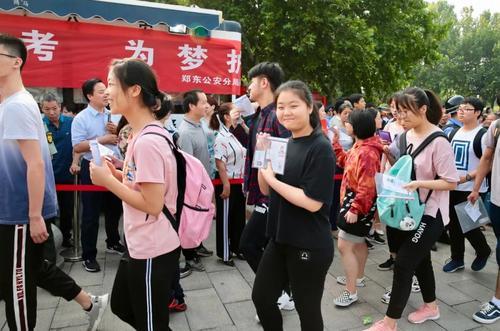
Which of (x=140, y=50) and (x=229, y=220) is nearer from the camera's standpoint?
(x=229, y=220)

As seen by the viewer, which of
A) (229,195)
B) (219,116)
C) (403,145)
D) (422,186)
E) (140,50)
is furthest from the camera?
(140,50)

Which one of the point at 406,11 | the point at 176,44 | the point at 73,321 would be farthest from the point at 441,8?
the point at 73,321

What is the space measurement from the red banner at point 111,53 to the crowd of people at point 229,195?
1776 millimetres

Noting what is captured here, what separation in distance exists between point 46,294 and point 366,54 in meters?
12.2

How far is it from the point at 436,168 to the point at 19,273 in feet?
9.20

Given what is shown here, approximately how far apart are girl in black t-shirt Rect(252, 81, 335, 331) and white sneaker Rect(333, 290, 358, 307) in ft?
4.21

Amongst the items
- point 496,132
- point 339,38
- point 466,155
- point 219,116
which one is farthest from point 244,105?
point 339,38

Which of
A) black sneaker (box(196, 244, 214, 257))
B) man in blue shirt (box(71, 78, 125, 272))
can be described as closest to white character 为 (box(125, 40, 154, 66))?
man in blue shirt (box(71, 78, 125, 272))

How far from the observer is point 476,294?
3725 mm

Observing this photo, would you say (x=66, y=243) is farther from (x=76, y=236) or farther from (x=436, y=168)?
(x=436, y=168)

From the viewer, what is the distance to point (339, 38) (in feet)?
42.6

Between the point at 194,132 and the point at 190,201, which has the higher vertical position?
the point at 194,132

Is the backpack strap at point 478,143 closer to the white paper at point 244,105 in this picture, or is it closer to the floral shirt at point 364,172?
the floral shirt at point 364,172

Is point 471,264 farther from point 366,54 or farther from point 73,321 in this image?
point 366,54
